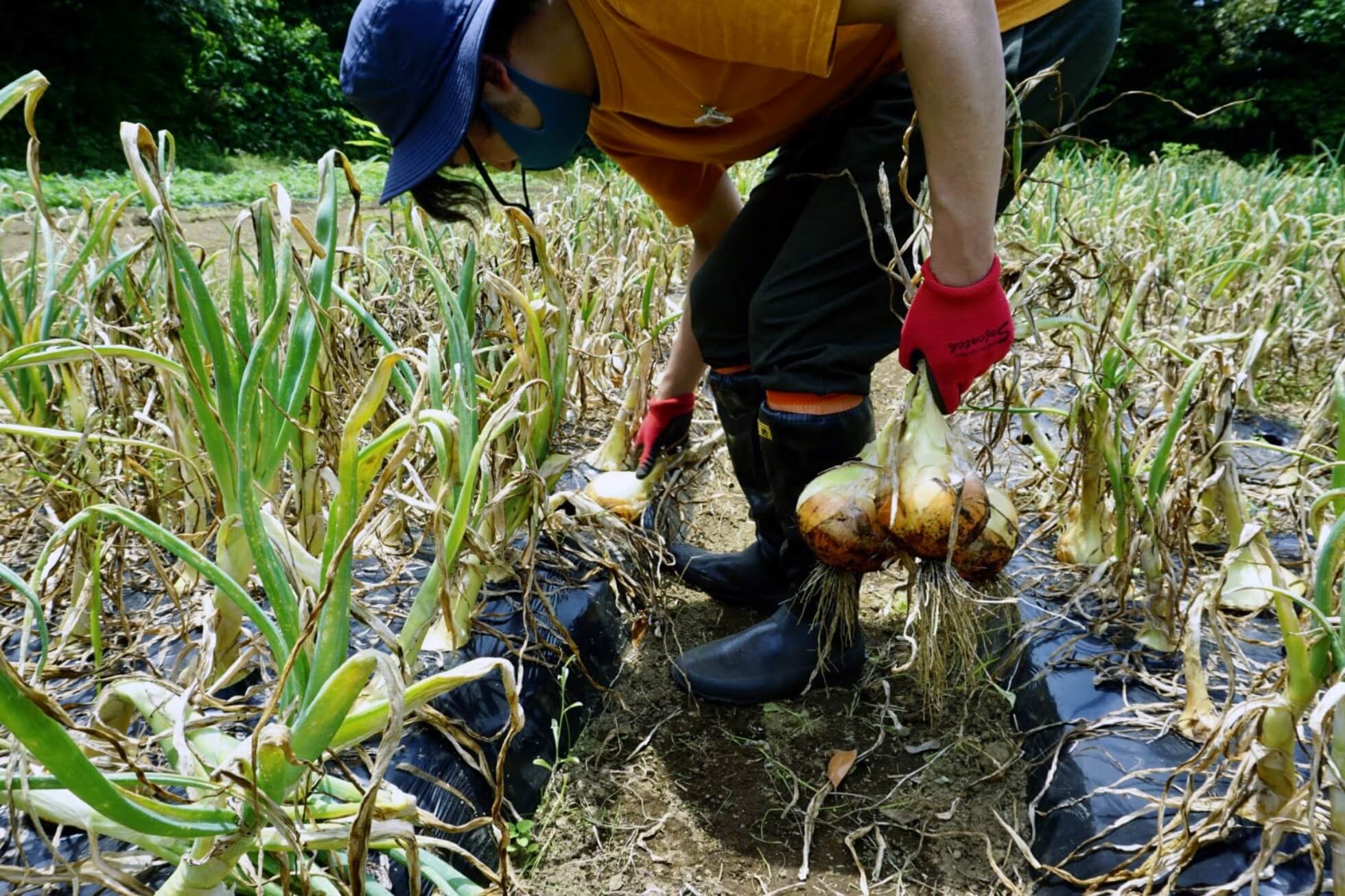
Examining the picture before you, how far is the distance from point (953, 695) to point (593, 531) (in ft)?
2.07

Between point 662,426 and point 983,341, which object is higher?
point 983,341

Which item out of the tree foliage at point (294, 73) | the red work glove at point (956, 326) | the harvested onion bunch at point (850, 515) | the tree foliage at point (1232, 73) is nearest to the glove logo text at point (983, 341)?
the red work glove at point (956, 326)

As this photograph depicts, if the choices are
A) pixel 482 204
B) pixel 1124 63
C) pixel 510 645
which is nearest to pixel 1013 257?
pixel 482 204

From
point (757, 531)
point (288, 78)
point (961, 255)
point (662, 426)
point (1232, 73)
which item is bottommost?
point (1232, 73)

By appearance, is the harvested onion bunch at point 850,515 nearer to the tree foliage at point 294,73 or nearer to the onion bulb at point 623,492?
the onion bulb at point 623,492

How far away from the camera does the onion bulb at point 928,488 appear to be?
1043mm

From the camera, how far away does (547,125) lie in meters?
1.21

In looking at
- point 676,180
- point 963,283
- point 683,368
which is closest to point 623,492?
point 683,368

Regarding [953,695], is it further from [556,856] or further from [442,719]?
[442,719]

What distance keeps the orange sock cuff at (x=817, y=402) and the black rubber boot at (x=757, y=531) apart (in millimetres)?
266

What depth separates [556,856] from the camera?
1.08 meters

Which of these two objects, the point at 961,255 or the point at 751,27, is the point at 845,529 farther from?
the point at 751,27

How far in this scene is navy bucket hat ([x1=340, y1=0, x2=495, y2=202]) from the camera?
109 cm

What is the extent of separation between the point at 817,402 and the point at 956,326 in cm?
25
